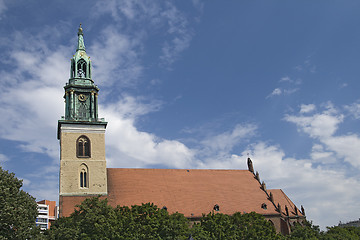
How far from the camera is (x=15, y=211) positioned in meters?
29.5

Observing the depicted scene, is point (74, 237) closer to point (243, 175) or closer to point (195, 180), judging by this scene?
point (195, 180)

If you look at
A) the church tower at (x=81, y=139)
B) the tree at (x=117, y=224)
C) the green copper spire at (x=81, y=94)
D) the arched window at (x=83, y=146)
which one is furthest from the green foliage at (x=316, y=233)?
the green copper spire at (x=81, y=94)

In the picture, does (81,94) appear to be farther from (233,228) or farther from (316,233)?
(316,233)

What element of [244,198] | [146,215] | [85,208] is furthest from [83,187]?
[244,198]

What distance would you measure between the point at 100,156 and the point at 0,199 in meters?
17.9

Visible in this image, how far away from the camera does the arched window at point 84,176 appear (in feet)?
147

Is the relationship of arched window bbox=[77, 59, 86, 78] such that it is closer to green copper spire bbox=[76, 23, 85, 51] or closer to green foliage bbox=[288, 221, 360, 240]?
green copper spire bbox=[76, 23, 85, 51]

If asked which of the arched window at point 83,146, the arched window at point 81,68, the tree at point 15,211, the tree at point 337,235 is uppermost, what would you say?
the arched window at point 81,68

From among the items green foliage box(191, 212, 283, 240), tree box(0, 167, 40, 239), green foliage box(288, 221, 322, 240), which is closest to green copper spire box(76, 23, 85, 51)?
tree box(0, 167, 40, 239)

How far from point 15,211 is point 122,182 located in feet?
64.4

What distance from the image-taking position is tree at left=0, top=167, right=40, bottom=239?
2922 cm

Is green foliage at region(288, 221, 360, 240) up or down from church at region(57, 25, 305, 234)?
down

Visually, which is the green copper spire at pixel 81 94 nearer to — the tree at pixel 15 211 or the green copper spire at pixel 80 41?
the green copper spire at pixel 80 41

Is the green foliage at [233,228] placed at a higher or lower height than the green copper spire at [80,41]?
lower
